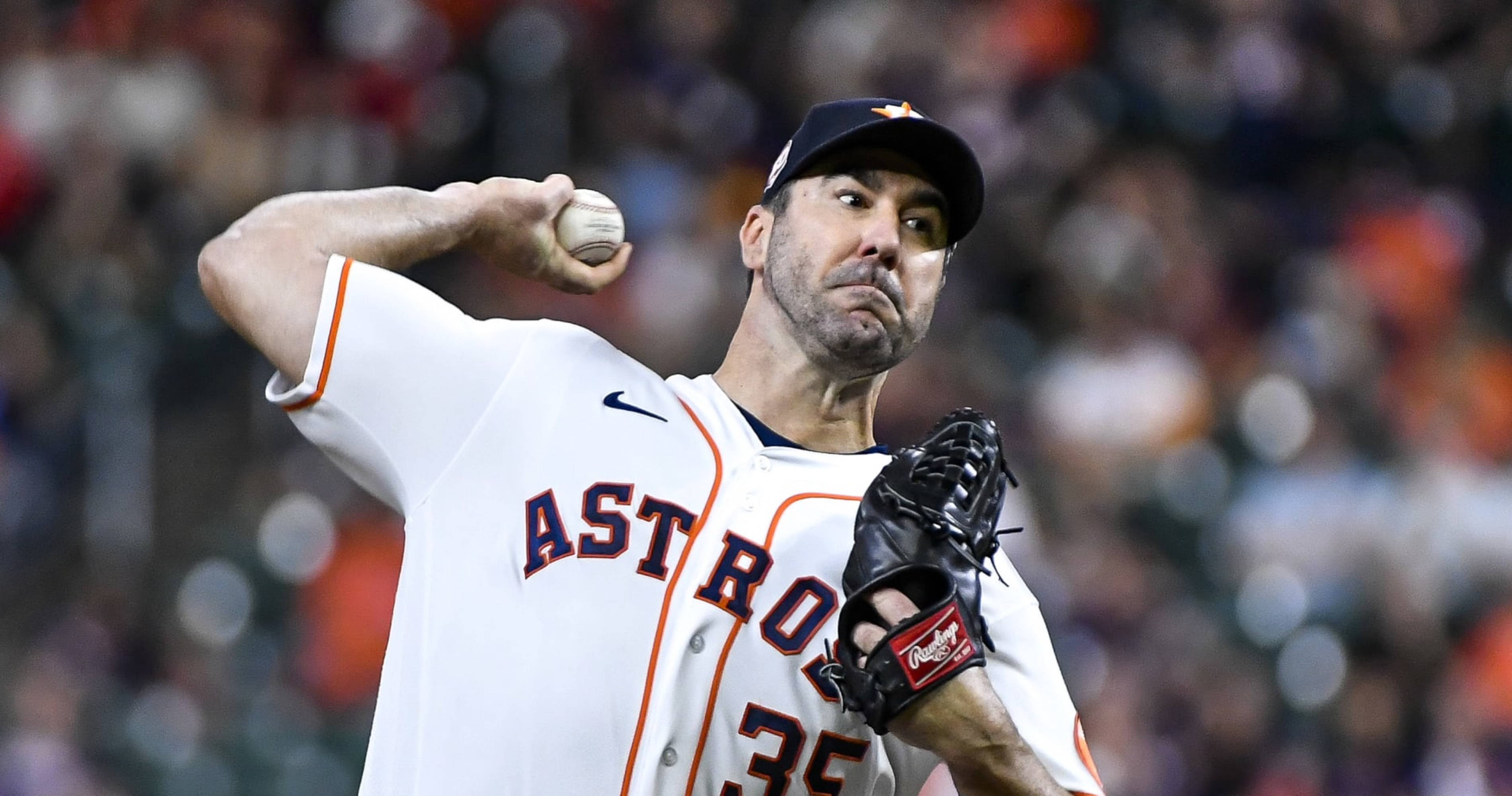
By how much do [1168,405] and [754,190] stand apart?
2.30 m

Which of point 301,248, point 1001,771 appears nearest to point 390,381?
point 301,248

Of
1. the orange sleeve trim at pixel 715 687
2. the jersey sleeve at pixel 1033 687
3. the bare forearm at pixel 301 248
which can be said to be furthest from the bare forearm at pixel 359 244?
the jersey sleeve at pixel 1033 687

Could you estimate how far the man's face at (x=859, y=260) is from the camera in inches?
117

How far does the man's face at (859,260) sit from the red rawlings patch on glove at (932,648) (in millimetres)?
694

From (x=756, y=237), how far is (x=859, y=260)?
1.21ft

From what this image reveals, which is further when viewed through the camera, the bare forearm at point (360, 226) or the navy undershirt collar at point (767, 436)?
the navy undershirt collar at point (767, 436)

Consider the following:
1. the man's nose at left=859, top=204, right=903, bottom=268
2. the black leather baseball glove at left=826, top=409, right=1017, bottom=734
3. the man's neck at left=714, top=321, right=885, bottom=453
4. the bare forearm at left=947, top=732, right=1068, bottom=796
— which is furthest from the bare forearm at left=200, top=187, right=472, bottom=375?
the bare forearm at left=947, top=732, right=1068, bottom=796

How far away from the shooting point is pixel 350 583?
685cm

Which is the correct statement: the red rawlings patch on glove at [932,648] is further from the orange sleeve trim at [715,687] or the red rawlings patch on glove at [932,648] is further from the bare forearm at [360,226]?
the bare forearm at [360,226]

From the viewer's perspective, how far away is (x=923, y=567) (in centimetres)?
246

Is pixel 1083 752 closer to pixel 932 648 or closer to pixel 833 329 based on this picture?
pixel 932 648

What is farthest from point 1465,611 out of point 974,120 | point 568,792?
point 568,792

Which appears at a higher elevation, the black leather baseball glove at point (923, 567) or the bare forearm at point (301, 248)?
the bare forearm at point (301, 248)

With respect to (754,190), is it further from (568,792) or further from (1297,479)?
(568,792)
